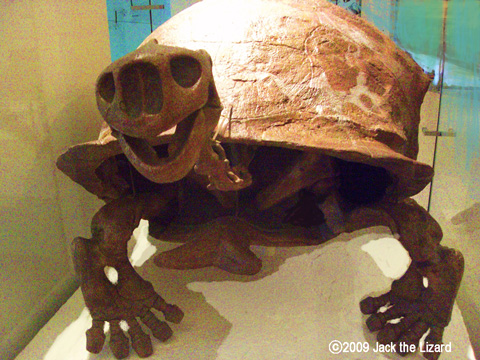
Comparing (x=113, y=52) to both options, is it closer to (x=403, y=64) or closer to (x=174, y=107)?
(x=403, y=64)

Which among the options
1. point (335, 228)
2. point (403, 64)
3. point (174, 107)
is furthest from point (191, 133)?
point (403, 64)

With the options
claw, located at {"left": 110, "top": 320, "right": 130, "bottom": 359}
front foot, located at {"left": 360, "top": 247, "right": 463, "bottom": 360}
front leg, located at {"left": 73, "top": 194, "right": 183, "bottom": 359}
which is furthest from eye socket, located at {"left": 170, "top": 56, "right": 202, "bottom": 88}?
front foot, located at {"left": 360, "top": 247, "right": 463, "bottom": 360}

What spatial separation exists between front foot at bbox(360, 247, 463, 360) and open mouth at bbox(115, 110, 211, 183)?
90 cm

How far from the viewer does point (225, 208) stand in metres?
1.55

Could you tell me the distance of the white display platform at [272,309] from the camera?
1.25 m

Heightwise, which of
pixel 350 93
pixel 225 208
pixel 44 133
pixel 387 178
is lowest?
pixel 225 208

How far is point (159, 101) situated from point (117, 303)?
80cm

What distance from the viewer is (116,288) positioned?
1278mm

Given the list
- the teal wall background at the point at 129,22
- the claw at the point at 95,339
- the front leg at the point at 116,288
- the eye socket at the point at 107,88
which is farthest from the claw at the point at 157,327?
the teal wall background at the point at 129,22

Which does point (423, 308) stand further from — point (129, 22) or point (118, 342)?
point (129, 22)

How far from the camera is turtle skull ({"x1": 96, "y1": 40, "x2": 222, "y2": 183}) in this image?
0.66 metres

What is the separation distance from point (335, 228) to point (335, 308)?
0.29 m

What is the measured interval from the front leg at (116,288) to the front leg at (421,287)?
677 millimetres

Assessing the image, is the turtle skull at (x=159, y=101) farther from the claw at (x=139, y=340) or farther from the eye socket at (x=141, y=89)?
the claw at (x=139, y=340)
